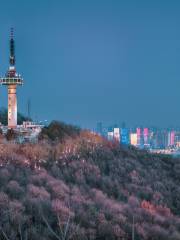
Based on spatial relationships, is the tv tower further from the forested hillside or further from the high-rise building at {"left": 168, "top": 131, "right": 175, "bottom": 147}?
the high-rise building at {"left": 168, "top": 131, "right": 175, "bottom": 147}

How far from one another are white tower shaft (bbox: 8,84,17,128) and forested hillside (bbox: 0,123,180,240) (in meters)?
2.83

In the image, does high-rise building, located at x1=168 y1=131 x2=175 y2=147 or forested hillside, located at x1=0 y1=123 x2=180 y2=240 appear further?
high-rise building, located at x1=168 y1=131 x2=175 y2=147

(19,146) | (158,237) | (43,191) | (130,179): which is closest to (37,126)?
(19,146)

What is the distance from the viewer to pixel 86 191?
18109 millimetres

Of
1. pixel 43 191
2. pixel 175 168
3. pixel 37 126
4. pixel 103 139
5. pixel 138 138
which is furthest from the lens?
pixel 138 138

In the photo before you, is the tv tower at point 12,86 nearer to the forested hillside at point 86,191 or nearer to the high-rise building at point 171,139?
the forested hillside at point 86,191

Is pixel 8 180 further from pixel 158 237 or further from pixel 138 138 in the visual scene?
pixel 138 138

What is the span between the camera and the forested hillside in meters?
12.6

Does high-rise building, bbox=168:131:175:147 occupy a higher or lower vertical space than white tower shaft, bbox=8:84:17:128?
lower

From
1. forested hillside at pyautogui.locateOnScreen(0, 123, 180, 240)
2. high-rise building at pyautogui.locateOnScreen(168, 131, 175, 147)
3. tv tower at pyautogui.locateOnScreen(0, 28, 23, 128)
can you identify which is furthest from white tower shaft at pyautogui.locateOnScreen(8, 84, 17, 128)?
high-rise building at pyautogui.locateOnScreen(168, 131, 175, 147)

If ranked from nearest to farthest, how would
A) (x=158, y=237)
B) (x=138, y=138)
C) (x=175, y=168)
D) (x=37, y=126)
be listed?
(x=158, y=237), (x=37, y=126), (x=175, y=168), (x=138, y=138)

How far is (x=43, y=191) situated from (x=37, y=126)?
10.5 metres

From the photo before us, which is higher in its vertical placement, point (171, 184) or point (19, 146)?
point (19, 146)

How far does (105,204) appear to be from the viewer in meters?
15.5
